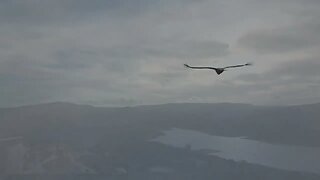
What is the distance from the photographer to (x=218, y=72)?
147ft
